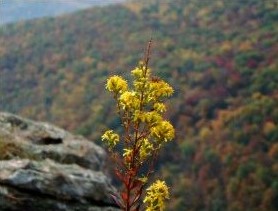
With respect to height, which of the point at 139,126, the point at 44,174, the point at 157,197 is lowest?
the point at 157,197

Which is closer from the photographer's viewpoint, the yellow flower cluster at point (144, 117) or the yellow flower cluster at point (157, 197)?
the yellow flower cluster at point (144, 117)

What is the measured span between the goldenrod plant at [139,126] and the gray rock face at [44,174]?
17.2 feet

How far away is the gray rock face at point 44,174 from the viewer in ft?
40.6

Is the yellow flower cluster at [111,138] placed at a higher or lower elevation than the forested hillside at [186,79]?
lower

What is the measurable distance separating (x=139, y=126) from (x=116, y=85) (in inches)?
25.1

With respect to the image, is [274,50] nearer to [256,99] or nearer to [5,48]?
[256,99]

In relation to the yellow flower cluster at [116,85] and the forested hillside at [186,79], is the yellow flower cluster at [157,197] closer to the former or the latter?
the yellow flower cluster at [116,85]

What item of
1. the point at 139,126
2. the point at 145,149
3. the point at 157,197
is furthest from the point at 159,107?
the point at 157,197

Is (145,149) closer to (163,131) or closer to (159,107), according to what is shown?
(163,131)

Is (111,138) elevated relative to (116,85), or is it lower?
lower

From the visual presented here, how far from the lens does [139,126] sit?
7.43 meters

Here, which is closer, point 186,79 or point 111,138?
point 111,138

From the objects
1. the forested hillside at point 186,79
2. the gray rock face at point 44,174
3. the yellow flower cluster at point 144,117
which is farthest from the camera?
the forested hillside at point 186,79

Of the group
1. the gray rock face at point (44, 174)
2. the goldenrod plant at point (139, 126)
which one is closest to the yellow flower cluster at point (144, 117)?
the goldenrod plant at point (139, 126)
